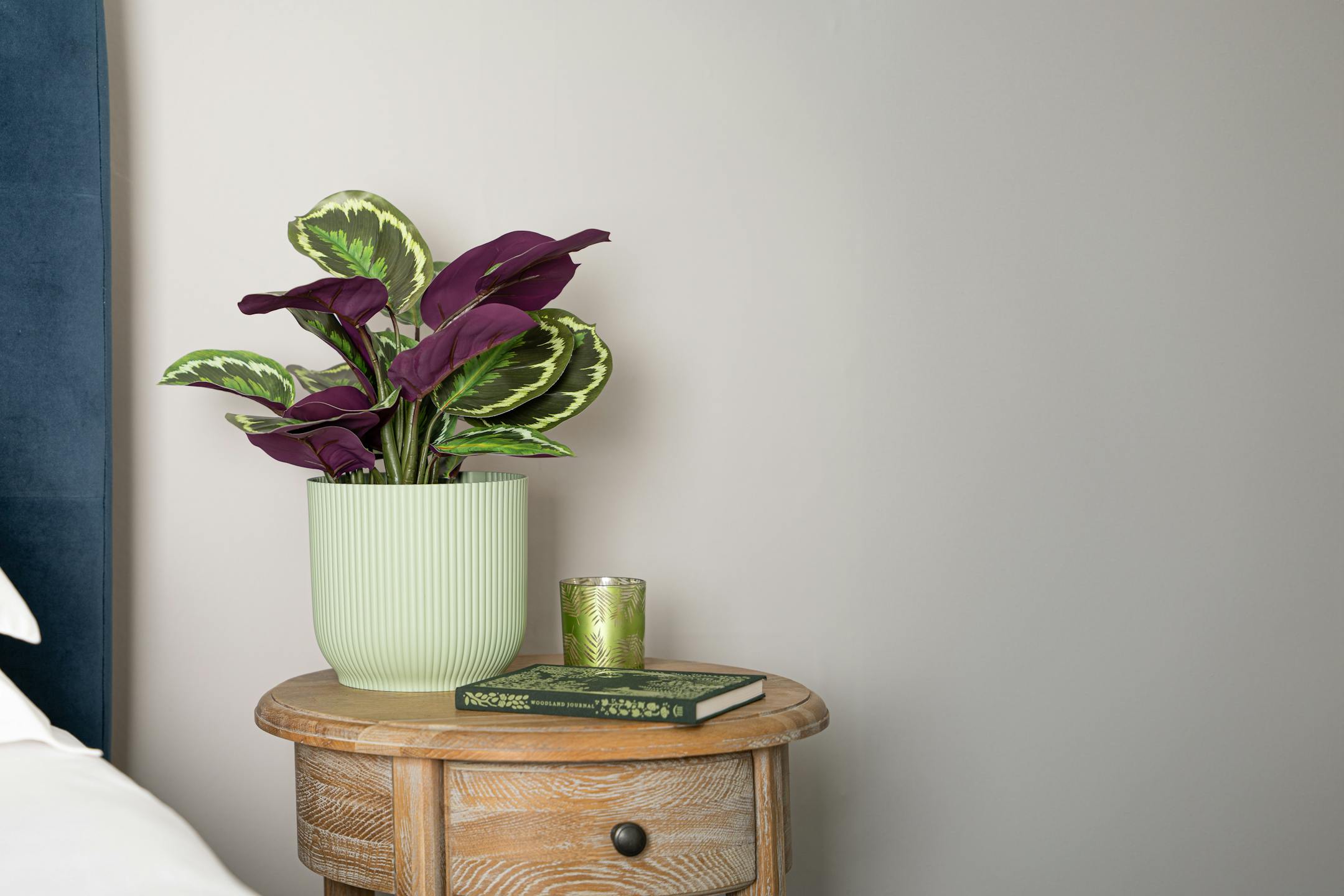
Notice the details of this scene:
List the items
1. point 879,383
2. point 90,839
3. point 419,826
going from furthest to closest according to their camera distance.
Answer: point 879,383
point 419,826
point 90,839

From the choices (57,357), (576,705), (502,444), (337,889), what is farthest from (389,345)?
(337,889)

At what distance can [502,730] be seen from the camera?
0.88m

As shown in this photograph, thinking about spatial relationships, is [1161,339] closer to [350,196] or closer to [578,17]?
[578,17]

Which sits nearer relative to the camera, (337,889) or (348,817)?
(348,817)

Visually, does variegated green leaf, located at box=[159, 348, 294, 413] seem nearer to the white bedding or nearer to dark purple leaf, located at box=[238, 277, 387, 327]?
dark purple leaf, located at box=[238, 277, 387, 327]

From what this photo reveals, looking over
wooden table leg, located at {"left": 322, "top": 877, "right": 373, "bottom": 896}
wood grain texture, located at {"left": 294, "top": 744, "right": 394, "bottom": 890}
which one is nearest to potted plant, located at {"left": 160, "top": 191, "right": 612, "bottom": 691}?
wood grain texture, located at {"left": 294, "top": 744, "right": 394, "bottom": 890}

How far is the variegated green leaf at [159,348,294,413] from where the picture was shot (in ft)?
3.21

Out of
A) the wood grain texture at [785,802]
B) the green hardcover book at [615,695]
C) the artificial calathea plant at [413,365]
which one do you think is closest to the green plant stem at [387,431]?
the artificial calathea plant at [413,365]

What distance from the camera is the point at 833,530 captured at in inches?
59.3

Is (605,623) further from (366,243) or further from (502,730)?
(366,243)

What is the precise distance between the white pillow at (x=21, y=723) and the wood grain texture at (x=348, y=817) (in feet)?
0.72

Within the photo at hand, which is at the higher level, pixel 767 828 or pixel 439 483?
pixel 439 483

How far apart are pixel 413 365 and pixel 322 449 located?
15 centimetres

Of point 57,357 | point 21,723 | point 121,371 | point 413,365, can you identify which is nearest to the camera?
point 21,723
